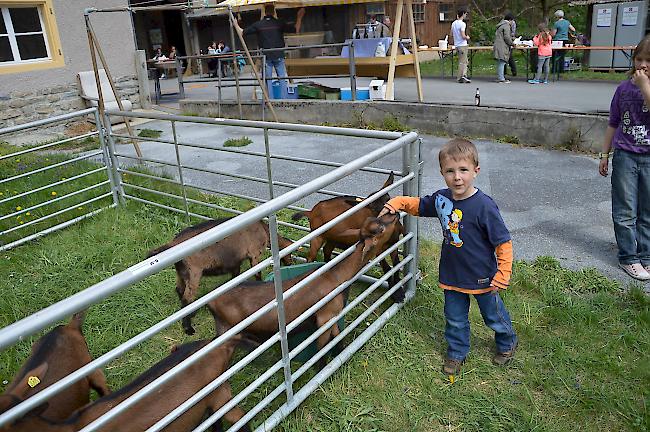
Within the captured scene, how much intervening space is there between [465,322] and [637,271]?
1797 mm

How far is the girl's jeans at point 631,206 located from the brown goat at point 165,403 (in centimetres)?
316

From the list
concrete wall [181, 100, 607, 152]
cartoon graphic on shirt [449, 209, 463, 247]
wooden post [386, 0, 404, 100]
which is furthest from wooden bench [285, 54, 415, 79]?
cartoon graphic on shirt [449, 209, 463, 247]

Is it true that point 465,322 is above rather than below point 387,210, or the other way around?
below

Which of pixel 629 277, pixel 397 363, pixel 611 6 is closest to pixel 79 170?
pixel 397 363

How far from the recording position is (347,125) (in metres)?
9.82

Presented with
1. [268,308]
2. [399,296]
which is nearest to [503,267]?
[399,296]

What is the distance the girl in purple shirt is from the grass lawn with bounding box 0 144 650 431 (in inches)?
14.2

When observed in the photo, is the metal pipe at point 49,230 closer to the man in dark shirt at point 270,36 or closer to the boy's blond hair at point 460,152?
the boy's blond hair at point 460,152

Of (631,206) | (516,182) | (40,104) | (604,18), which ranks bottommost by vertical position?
(516,182)

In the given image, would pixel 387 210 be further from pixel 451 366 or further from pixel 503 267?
pixel 451 366

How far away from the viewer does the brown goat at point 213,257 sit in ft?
12.0

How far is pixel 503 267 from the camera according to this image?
2826 mm

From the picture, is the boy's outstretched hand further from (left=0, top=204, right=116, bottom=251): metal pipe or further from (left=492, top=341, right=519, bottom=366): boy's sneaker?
(left=0, top=204, right=116, bottom=251): metal pipe

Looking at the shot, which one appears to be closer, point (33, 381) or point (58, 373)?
point (33, 381)
